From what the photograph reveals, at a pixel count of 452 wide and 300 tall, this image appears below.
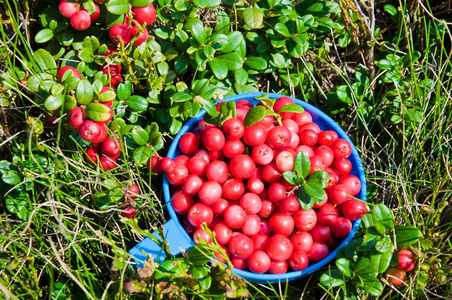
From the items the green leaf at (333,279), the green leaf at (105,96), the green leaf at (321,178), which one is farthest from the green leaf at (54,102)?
the green leaf at (333,279)

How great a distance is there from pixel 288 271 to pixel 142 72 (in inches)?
77.6

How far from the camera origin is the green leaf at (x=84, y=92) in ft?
9.09

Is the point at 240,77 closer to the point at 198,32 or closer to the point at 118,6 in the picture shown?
the point at 198,32

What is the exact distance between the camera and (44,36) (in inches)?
123

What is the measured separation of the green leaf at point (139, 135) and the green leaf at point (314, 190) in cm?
129

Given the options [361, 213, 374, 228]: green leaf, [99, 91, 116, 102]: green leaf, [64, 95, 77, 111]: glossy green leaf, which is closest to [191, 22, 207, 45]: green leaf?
[99, 91, 116, 102]: green leaf

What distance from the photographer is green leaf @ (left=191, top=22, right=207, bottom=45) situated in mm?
3209

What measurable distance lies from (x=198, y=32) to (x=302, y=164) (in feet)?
4.34

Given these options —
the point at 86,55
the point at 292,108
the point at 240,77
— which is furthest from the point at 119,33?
the point at 292,108

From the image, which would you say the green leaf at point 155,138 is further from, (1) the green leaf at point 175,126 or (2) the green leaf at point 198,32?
(2) the green leaf at point 198,32

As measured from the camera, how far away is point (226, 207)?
308cm

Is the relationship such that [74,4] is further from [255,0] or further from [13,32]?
[255,0]

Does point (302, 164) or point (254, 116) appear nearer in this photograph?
point (302, 164)

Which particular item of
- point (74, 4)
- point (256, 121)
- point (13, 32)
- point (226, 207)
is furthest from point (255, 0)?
point (13, 32)
